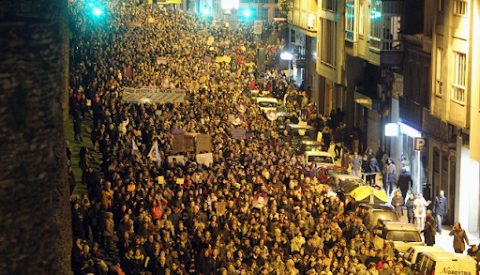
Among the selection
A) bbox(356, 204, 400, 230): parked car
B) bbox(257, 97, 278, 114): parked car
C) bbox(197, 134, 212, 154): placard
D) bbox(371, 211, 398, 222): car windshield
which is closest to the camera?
bbox(356, 204, 400, 230): parked car

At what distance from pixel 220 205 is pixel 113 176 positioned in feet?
13.7

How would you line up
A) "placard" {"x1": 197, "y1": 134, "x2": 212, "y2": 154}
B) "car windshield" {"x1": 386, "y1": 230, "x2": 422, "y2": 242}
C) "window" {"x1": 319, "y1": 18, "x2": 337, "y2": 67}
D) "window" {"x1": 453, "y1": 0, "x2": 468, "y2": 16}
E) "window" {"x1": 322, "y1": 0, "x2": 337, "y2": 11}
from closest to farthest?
"car windshield" {"x1": 386, "y1": 230, "x2": 422, "y2": 242} < "window" {"x1": 453, "y1": 0, "x2": 468, "y2": 16} < "placard" {"x1": 197, "y1": 134, "x2": 212, "y2": 154} < "window" {"x1": 322, "y1": 0, "x2": 337, "y2": 11} < "window" {"x1": 319, "y1": 18, "x2": 337, "y2": 67}

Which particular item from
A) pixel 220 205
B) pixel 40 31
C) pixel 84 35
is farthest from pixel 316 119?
pixel 40 31

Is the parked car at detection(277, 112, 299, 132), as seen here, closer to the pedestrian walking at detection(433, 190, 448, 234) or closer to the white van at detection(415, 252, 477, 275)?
the pedestrian walking at detection(433, 190, 448, 234)

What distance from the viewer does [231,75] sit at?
2451 inches

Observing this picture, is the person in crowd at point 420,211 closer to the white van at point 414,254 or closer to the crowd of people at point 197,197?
the crowd of people at point 197,197

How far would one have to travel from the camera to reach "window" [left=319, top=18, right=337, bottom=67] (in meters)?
55.1

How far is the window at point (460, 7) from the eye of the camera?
3362cm

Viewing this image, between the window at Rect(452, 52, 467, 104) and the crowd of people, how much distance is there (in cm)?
526

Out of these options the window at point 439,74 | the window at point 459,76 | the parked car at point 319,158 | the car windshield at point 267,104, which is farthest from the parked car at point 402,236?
the car windshield at point 267,104

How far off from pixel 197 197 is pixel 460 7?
10.6 metres

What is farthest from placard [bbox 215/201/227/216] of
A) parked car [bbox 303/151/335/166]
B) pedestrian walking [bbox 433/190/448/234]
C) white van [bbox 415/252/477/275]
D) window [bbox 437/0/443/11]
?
window [bbox 437/0/443/11]

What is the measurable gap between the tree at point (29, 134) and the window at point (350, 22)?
3935 cm

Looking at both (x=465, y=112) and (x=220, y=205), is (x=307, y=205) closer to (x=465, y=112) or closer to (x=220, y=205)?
(x=220, y=205)
